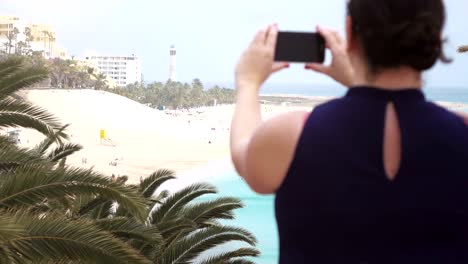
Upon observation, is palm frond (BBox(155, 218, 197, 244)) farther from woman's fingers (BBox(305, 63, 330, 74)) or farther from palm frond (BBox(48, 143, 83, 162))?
woman's fingers (BBox(305, 63, 330, 74))

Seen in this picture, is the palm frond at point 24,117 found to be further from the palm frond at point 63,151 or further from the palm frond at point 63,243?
the palm frond at point 63,243

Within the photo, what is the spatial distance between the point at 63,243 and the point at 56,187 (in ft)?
2.36

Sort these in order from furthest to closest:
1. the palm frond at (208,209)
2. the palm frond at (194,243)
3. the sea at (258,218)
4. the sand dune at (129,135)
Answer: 1. the sand dune at (129,135)
2. the sea at (258,218)
3. the palm frond at (208,209)
4. the palm frond at (194,243)

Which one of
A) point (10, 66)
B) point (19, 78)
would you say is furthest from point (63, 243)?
point (10, 66)

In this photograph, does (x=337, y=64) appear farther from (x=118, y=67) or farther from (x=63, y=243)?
(x=118, y=67)

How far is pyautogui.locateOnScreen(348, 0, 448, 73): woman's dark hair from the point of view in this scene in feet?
3.88

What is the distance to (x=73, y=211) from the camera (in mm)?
8383

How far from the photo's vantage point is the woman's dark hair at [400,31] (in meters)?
1.18

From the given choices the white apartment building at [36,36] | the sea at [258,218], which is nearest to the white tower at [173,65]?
the white apartment building at [36,36]

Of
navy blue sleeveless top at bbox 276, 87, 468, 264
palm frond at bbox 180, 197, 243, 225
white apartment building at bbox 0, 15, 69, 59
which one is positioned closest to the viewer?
navy blue sleeveless top at bbox 276, 87, 468, 264

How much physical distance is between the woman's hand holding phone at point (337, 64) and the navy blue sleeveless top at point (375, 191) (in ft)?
0.72

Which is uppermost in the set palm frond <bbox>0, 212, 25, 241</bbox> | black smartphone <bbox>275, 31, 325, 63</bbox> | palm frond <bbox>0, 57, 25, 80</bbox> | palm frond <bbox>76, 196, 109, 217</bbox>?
black smartphone <bbox>275, 31, 325, 63</bbox>

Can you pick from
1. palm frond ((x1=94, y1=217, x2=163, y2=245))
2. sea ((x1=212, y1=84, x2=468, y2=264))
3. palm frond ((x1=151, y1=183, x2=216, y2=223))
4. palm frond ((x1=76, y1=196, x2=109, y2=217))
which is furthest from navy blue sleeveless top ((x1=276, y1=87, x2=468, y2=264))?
sea ((x1=212, y1=84, x2=468, y2=264))

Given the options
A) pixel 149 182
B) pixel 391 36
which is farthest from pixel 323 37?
pixel 149 182
